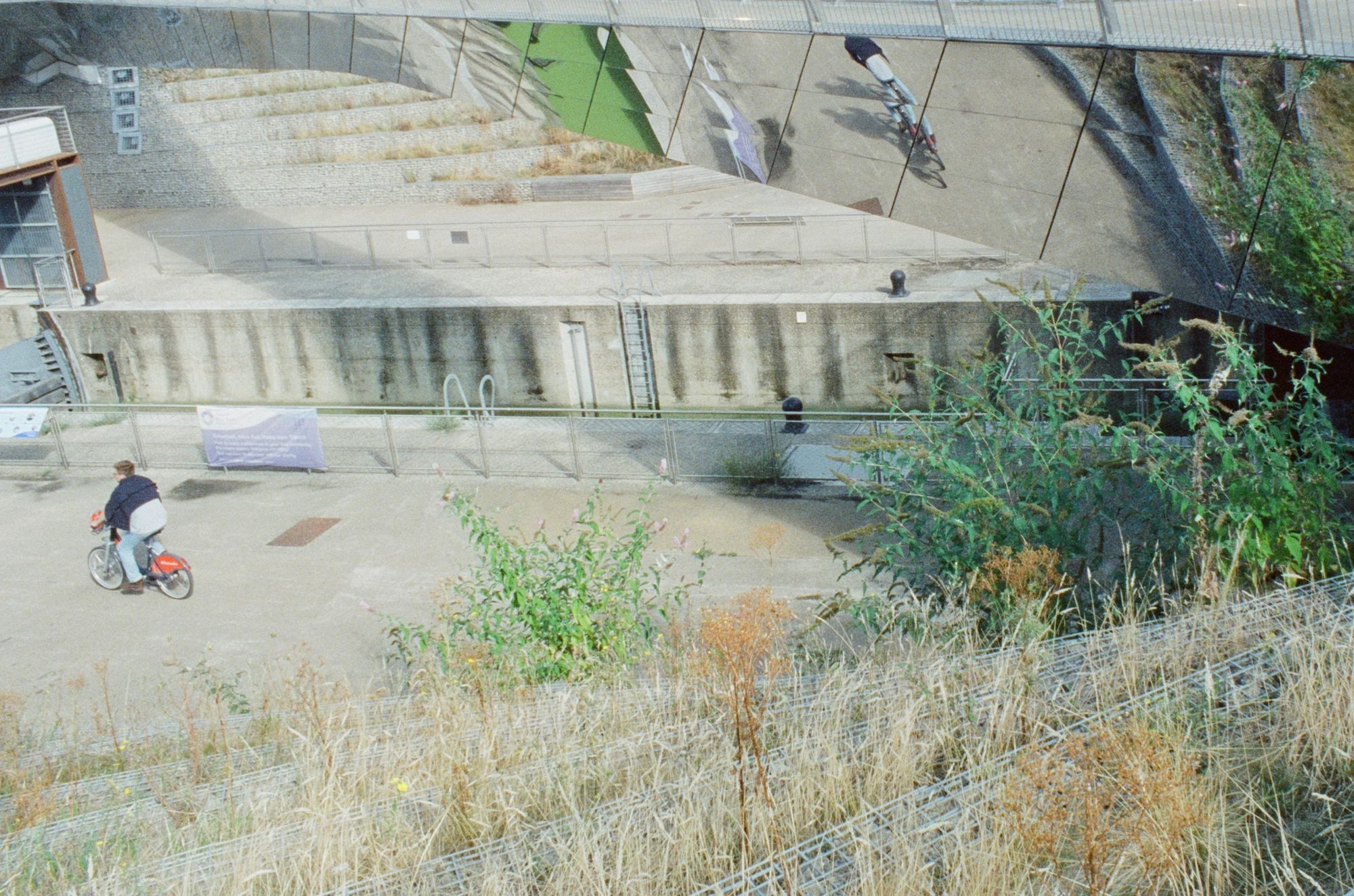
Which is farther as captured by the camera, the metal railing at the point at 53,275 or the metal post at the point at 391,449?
the metal railing at the point at 53,275

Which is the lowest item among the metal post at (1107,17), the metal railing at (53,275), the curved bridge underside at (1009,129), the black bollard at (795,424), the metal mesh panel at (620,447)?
the metal mesh panel at (620,447)

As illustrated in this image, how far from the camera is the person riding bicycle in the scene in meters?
12.2

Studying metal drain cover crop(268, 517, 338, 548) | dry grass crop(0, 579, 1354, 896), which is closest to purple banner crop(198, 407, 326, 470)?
metal drain cover crop(268, 517, 338, 548)

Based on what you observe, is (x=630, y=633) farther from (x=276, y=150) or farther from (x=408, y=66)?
(x=276, y=150)

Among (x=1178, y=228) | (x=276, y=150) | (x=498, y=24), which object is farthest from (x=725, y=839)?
(x=276, y=150)

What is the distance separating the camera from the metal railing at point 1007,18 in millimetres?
8297

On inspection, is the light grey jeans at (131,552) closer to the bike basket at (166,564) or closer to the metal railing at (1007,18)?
the bike basket at (166,564)

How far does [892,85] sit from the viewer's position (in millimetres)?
10266

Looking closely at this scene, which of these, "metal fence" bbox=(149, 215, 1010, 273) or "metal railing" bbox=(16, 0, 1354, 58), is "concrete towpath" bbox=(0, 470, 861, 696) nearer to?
"metal railing" bbox=(16, 0, 1354, 58)

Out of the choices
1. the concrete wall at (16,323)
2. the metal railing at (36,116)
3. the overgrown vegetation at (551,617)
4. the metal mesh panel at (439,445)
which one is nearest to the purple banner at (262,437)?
the metal mesh panel at (439,445)

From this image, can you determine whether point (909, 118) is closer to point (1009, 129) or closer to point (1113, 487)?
point (1009, 129)

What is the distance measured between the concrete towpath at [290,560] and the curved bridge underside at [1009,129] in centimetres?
323

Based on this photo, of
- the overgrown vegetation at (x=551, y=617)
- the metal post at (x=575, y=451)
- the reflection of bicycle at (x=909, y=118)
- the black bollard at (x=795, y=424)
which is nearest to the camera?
the overgrown vegetation at (x=551, y=617)

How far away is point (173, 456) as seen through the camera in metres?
17.0
